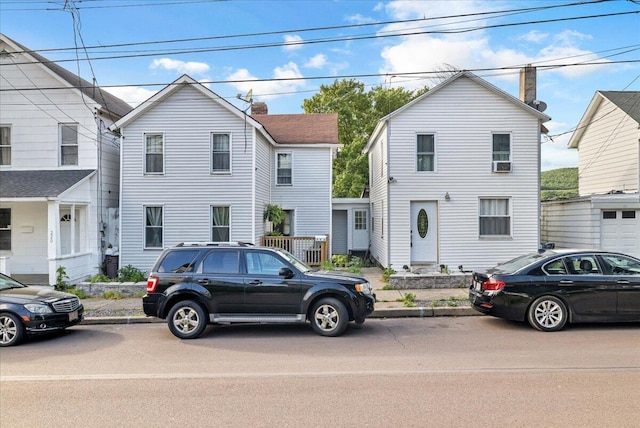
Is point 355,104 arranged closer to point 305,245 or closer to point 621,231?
point 305,245

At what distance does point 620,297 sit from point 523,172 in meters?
8.00

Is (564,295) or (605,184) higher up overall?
(605,184)

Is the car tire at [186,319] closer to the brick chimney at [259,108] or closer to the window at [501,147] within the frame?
the window at [501,147]

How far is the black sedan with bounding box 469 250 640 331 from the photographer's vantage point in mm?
8359

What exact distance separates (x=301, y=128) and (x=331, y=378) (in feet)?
54.2

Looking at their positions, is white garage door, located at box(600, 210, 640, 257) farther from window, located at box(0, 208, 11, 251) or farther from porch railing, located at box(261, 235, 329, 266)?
window, located at box(0, 208, 11, 251)

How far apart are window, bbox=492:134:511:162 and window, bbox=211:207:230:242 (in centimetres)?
996

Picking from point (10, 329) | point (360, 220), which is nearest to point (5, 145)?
point (10, 329)

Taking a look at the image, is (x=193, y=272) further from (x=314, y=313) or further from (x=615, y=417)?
(x=615, y=417)

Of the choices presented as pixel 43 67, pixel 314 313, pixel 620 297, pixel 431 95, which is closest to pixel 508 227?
pixel 431 95

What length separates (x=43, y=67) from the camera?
1537 centimetres

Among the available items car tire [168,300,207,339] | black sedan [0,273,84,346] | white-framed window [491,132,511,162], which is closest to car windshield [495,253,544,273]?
car tire [168,300,207,339]

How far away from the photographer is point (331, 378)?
5809 millimetres

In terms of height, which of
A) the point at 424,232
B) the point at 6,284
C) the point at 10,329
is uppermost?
the point at 424,232
